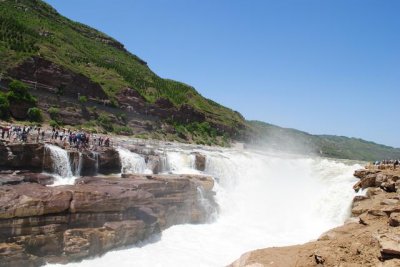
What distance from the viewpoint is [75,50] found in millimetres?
86375

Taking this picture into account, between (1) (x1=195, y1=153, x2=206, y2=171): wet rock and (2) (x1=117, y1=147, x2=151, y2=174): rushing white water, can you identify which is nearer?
(2) (x1=117, y1=147, x2=151, y2=174): rushing white water

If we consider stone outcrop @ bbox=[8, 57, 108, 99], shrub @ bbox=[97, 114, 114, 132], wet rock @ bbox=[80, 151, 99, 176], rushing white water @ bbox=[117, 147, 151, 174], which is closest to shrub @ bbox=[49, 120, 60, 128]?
stone outcrop @ bbox=[8, 57, 108, 99]

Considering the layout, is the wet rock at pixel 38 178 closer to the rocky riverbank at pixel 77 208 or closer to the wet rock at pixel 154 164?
the rocky riverbank at pixel 77 208

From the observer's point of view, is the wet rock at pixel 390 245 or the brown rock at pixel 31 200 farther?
the brown rock at pixel 31 200

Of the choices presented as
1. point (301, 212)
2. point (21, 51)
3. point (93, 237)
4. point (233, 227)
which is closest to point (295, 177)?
point (301, 212)

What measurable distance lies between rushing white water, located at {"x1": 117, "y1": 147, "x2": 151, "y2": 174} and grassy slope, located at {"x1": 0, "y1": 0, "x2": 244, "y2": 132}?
26318 millimetres

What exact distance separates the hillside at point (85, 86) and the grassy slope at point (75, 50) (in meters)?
0.13

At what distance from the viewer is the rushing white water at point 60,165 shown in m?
25.3

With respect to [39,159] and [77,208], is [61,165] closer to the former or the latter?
[39,159]

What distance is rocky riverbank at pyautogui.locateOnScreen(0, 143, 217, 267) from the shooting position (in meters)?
18.3

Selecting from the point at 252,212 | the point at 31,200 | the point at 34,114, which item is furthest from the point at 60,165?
the point at 34,114

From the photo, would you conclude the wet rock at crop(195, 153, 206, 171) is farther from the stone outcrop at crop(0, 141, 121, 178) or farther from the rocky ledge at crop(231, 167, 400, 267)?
the rocky ledge at crop(231, 167, 400, 267)

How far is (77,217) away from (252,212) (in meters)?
17.9

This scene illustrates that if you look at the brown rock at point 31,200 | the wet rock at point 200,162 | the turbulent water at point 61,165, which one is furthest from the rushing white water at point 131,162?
the brown rock at point 31,200
